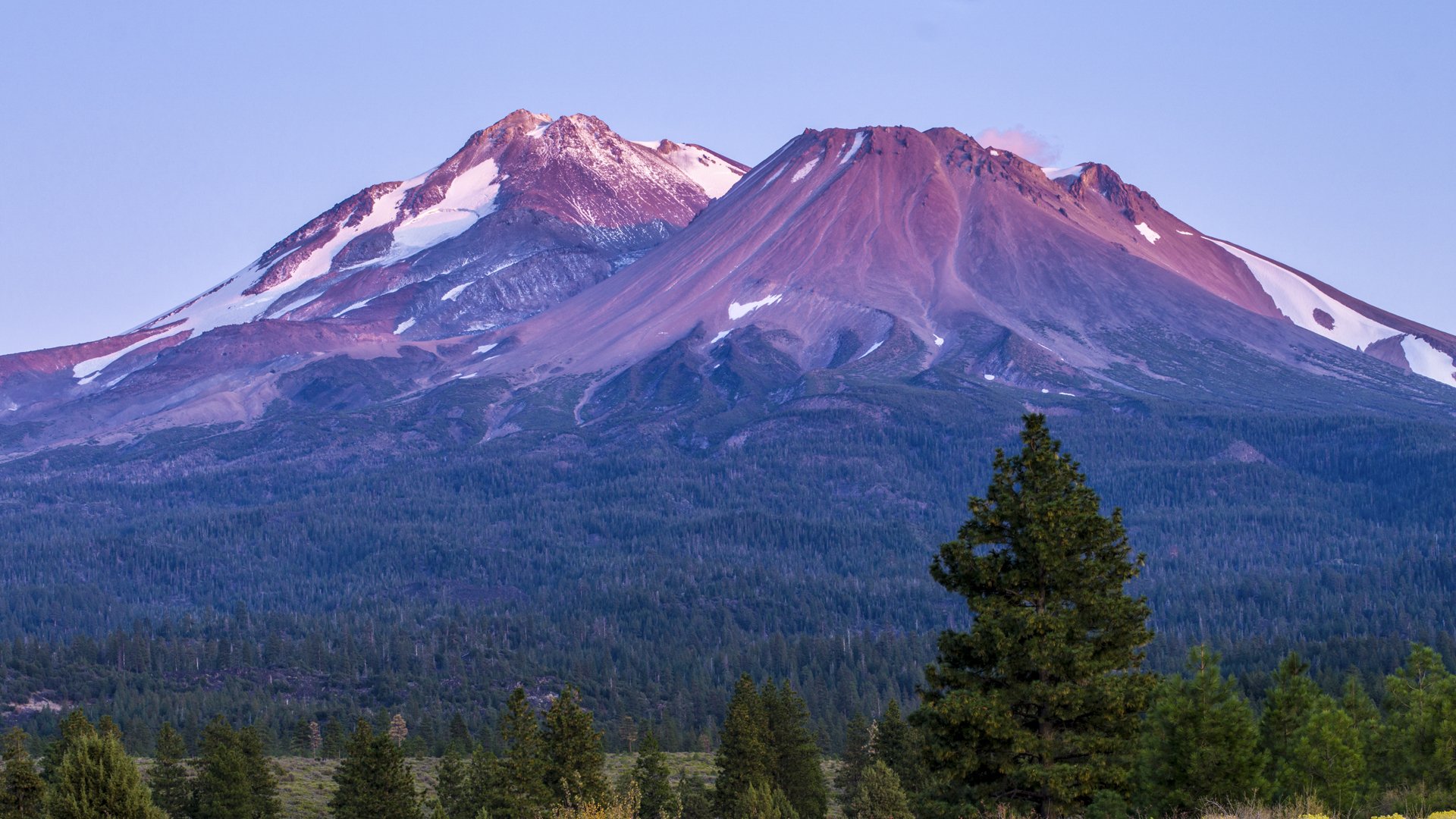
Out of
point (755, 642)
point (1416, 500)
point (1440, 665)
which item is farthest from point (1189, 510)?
point (1440, 665)

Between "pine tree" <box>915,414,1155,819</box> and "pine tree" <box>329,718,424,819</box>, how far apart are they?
22617 millimetres

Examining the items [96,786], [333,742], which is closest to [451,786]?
[96,786]

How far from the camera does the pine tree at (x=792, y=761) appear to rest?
52.3 meters

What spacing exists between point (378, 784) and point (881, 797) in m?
15.9

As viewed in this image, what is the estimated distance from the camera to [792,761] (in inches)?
2084

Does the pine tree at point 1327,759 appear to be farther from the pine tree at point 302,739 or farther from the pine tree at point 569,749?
the pine tree at point 302,739

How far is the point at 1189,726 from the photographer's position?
108ft

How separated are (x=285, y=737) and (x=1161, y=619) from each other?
86091 millimetres

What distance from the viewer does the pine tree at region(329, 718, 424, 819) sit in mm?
42344

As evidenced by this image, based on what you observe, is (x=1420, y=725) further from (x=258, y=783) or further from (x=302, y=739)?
(x=302, y=739)

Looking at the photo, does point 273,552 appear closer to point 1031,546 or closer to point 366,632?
point 366,632

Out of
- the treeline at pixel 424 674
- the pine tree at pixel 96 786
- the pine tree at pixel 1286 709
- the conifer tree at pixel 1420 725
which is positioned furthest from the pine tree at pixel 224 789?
the treeline at pixel 424 674

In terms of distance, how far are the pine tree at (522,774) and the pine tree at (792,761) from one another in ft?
44.9

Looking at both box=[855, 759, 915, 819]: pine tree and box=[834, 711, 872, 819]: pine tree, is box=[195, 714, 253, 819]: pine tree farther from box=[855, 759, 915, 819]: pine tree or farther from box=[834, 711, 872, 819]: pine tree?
box=[834, 711, 872, 819]: pine tree
